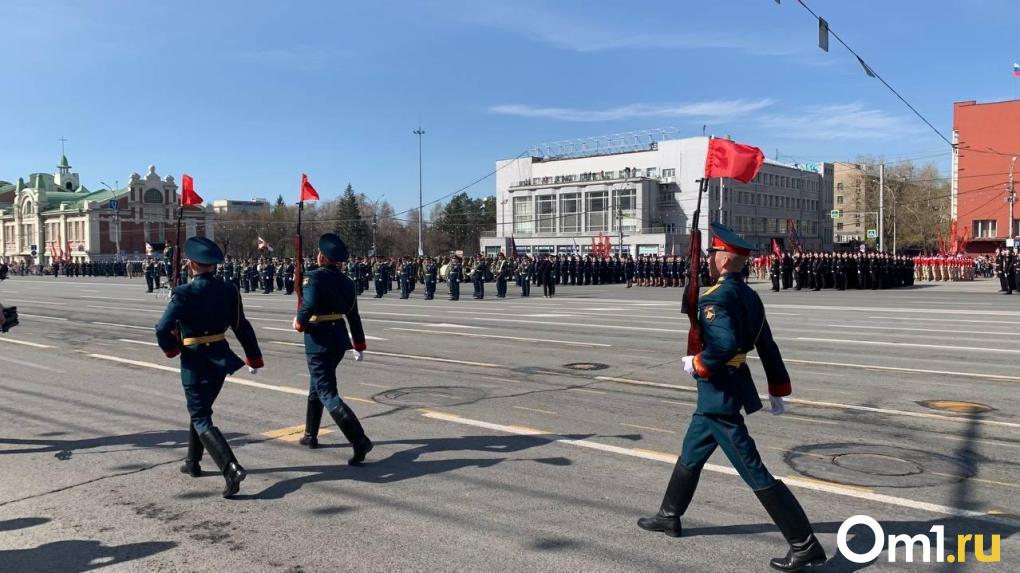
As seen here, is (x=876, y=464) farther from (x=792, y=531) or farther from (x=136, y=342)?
(x=136, y=342)

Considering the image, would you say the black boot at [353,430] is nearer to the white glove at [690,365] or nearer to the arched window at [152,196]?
the white glove at [690,365]

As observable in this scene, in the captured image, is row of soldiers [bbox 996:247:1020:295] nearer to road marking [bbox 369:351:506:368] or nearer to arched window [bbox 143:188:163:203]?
road marking [bbox 369:351:506:368]

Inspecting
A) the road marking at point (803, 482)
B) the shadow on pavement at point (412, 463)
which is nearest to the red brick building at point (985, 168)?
the road marking at point (803, 482)

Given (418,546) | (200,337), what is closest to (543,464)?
(418,546)

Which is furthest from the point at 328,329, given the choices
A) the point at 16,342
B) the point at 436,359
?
the point at 16,342

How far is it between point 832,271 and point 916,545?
32622 millimetres

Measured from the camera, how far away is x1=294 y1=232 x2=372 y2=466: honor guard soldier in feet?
20.3

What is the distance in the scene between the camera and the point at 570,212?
9175 centimetres

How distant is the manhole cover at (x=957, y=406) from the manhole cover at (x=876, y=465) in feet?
6.60

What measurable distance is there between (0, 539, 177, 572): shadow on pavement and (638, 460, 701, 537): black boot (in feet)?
9.34

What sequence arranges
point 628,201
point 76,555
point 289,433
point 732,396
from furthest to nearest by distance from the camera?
point 628,201
point 289,433
point 76,555
point 732,396

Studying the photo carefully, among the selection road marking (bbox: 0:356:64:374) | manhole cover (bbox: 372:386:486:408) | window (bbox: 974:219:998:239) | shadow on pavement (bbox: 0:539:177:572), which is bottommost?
shadow on pavement (bbox: 0:539:177:572)

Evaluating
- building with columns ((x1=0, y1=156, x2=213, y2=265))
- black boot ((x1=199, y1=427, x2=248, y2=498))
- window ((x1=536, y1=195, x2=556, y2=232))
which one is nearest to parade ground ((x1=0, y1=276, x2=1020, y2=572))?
black boot ((x1=199, y1=427, x2=248, y2=498))

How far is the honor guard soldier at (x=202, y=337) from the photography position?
5516mm
